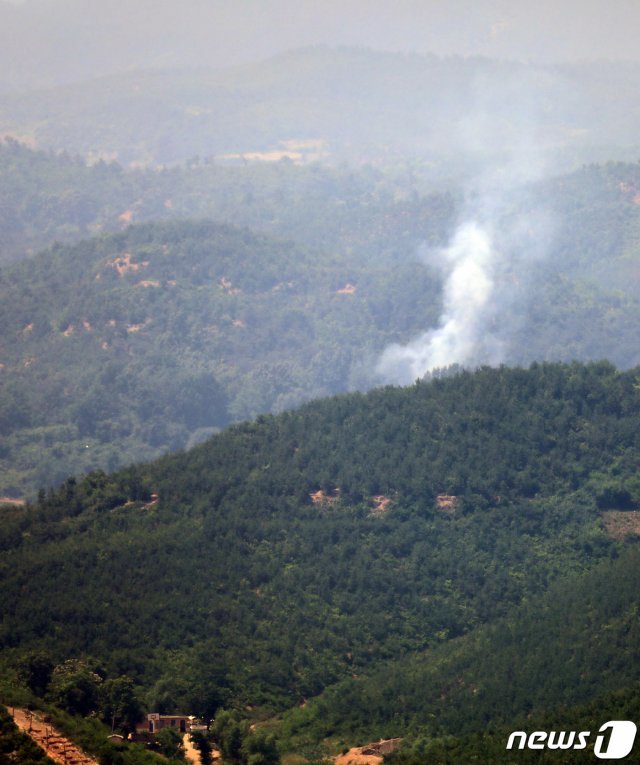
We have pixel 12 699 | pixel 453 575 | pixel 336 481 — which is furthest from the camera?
pixel 336 481

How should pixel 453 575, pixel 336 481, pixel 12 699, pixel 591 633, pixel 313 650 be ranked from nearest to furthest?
pixel 12 699
pixel 591 633
pixel 313 650
pixel 453 575
pixel 336 481

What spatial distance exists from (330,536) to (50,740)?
38389 mm

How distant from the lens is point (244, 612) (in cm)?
11525

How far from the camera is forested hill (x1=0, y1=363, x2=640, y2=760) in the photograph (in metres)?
109

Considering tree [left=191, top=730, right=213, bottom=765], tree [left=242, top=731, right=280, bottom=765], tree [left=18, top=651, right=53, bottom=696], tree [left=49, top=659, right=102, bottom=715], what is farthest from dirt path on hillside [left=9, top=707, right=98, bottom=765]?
tree [left=242, top=731, right=280, bottom=765]

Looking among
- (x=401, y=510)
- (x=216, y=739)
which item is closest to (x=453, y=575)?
(x=401, y=510)

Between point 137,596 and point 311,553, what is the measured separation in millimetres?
13547

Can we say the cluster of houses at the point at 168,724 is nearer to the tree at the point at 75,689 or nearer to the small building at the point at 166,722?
the small building at the point at 166,722

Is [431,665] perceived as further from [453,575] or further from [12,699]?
[12,699]

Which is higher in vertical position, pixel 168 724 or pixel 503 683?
pixel 168 724

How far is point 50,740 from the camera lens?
295 ft

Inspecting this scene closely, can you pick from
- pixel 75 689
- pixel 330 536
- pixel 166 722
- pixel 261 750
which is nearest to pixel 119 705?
pixel 75 689

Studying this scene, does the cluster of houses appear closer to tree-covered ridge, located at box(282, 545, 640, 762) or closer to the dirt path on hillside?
tree-covered ridge, located at box(282, 545, 640, 762)

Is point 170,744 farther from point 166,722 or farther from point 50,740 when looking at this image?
point 50,740
